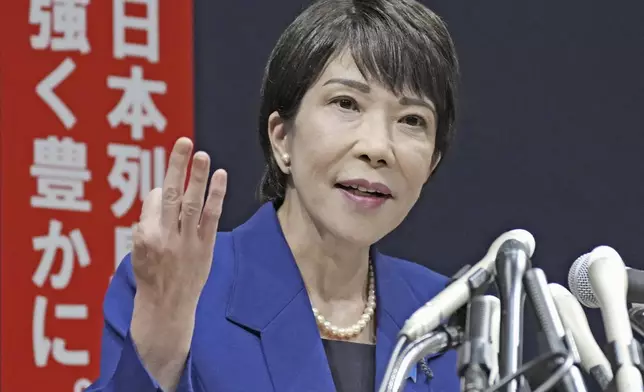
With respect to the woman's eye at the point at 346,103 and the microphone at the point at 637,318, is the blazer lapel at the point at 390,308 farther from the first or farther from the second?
the microphone at the point at 637,318

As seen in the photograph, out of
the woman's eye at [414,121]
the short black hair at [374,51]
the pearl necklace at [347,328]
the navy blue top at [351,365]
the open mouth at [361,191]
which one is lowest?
the navy blue top at [351,365]

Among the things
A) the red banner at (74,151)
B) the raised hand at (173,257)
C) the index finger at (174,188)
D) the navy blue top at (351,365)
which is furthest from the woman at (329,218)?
the red banner at (74,151)

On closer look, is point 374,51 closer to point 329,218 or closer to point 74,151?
point 329,218

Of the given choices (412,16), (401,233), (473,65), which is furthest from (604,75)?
(412,16)

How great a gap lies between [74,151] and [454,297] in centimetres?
159

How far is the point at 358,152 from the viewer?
1.67 metres

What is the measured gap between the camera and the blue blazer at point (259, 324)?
1.59 metres

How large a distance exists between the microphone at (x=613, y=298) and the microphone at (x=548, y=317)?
0.04m

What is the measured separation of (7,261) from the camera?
258 cm

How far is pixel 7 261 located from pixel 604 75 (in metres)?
1.55

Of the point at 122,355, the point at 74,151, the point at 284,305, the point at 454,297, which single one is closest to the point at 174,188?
the point at 122,355

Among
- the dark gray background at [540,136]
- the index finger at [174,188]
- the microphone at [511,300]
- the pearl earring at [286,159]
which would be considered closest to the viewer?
the microphone at [511,300]

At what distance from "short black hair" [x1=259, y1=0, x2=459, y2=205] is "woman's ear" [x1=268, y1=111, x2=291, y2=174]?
0.02 metres

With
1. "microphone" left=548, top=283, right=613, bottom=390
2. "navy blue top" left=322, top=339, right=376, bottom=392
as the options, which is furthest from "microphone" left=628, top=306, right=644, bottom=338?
"navy blue top" left=322, top=339, right=376, bottom=392
